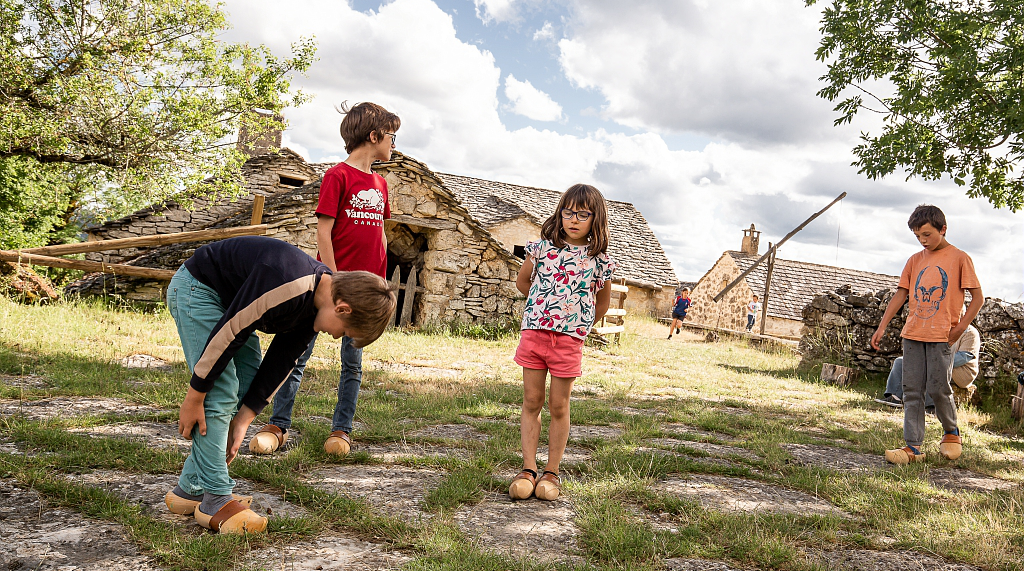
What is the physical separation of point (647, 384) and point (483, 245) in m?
5.14

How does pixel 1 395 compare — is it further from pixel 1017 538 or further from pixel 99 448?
pixel 1017 538

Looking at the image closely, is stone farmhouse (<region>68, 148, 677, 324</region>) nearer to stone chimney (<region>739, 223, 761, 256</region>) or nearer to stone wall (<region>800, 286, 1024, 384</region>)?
stone wall (<region>800, 286, 1024, 384</region>)

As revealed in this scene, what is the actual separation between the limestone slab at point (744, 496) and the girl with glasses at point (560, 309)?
74 centimetres

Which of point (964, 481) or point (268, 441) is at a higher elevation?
point (964, 481)

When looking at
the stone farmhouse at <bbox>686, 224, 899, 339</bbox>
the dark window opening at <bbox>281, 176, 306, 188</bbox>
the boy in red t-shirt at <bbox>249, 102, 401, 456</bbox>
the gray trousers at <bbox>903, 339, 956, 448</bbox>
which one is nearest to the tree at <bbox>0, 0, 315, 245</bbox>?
the dark window opening at <bbox>281, 176, 306, 188</bbox>

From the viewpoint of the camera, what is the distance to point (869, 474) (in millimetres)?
4000

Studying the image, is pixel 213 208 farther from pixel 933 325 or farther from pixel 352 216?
pixel 933 325

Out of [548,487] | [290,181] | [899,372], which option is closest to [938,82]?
[899,372]

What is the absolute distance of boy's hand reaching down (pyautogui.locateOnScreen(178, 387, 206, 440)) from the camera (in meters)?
2.21

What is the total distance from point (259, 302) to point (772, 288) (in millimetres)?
28754

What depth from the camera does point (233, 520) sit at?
232cm

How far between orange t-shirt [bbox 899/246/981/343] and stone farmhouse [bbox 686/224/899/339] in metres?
22.5

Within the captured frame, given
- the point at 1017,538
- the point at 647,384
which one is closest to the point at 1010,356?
the point at 647,384

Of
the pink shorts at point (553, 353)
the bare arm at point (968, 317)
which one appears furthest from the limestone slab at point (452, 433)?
the bare arm at point (968, 317)
